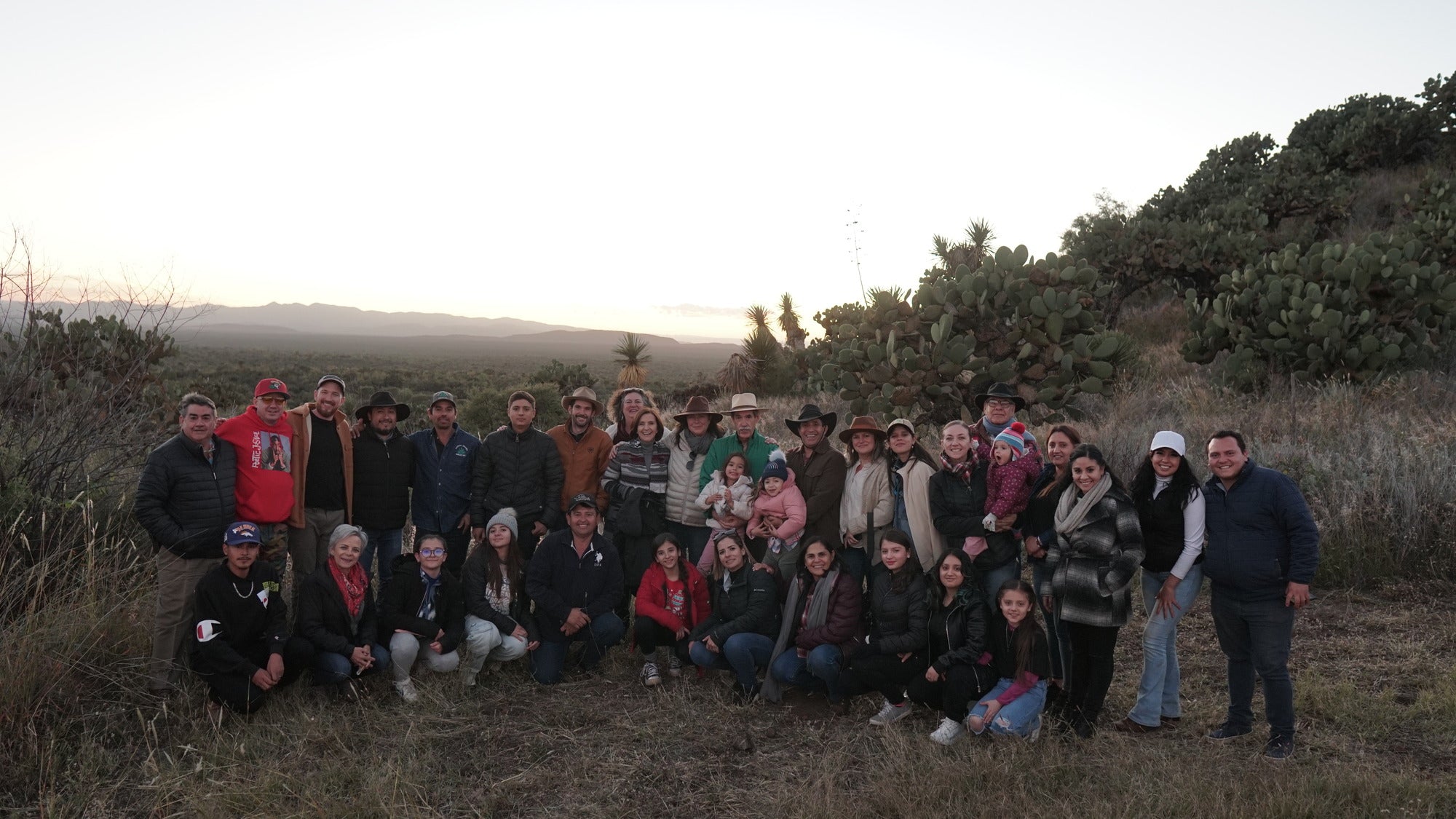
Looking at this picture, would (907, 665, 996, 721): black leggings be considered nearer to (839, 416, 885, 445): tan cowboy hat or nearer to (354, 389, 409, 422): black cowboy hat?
(839, 416, 885, 445): tan cowboy hat

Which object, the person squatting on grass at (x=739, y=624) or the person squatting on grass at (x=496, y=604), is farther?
the person squatting on grass at (x=496, y=604)

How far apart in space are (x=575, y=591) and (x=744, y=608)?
1.22m

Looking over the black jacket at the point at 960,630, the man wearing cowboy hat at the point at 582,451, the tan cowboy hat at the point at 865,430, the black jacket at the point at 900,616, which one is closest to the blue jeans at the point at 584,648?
the man wearing cowboy hat at the point at 582,451

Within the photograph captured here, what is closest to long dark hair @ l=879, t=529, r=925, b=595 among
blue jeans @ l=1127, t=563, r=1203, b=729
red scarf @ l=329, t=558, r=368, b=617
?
blue jeans @ l=1127, t=563, r=1203, b=729

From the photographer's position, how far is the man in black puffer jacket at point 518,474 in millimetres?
6625

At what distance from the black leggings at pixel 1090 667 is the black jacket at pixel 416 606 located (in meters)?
3.91

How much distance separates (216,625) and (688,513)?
314cm

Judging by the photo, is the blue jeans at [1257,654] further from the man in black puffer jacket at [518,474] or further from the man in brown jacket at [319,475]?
the man in brown jacket at [319,475]

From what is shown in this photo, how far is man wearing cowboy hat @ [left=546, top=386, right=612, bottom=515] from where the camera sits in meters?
6.83

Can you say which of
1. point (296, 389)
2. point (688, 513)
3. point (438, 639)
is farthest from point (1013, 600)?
point (296, 389)

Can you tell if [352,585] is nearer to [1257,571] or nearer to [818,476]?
[818,476]

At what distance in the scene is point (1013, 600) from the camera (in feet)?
16.2

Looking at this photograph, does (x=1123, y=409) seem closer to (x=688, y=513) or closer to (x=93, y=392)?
(x=688, y=513)

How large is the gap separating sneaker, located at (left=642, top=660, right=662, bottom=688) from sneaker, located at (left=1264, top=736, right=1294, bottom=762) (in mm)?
3545
